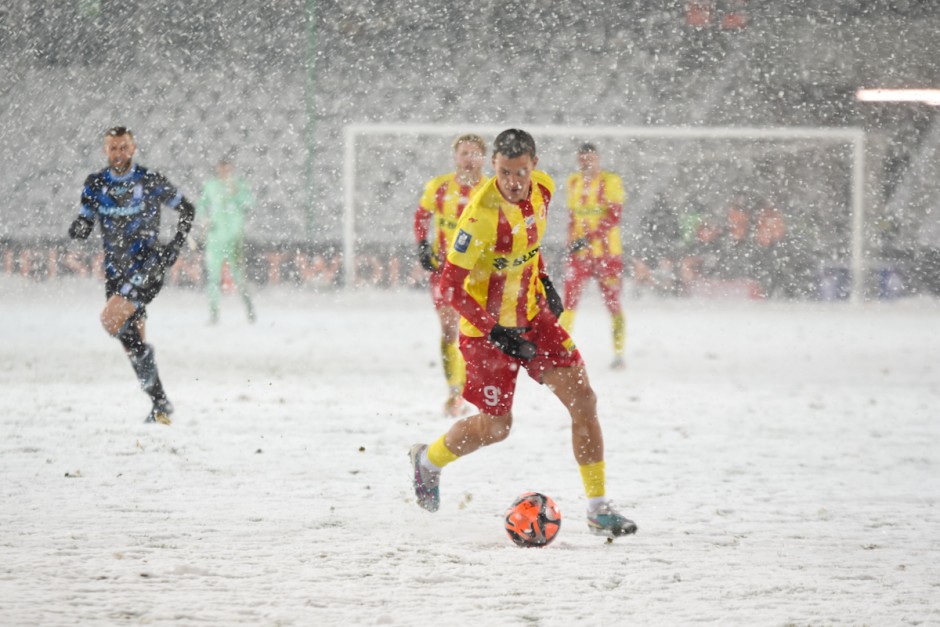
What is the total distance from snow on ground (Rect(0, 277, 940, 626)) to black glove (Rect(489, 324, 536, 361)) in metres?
0.68

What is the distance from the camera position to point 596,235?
10.0 meters

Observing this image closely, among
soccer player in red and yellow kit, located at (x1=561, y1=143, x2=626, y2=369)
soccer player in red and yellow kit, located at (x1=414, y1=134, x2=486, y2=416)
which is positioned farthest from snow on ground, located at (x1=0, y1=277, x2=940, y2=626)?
soccer player in red and yellow kit, located at (x1=561, y1=143, x2=626, y2=369)

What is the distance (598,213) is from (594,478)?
5807mm

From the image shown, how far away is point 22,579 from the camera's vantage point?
12.3 ft

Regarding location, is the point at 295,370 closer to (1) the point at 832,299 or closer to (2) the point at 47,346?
(2) the point at 47,346

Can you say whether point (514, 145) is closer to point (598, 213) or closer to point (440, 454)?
point (440, 454)

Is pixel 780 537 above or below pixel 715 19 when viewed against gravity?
below

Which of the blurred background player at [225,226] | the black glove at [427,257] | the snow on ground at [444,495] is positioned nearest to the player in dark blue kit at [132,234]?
the snow on ground at [444,495]

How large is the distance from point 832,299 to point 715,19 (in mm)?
7277

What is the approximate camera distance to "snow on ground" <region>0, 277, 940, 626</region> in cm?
360

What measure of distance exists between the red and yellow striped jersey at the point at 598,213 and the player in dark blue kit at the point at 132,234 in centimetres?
389

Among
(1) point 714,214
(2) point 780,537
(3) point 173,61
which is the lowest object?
(2) point 780,537

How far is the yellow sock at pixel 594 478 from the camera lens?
14.7 feet

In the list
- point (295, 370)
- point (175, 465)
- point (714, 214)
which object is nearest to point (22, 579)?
point (175, 465)
